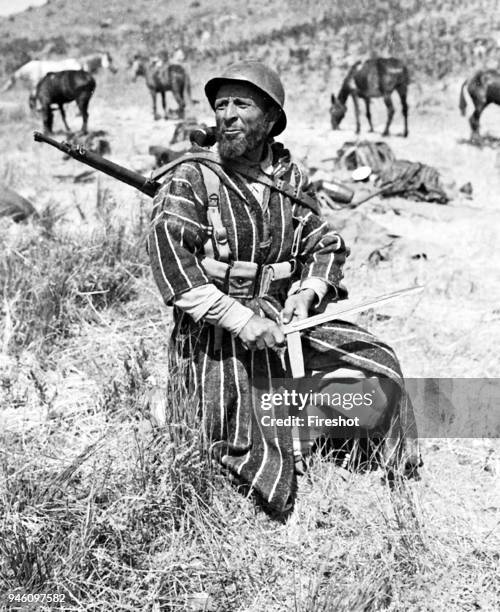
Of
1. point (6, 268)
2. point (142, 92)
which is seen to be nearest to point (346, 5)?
point (142, 92)

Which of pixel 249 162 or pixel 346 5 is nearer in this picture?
pixel 249 162

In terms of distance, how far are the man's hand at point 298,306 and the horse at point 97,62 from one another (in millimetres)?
23222

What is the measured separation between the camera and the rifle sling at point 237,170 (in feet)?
7.93

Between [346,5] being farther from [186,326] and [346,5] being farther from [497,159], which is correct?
[186,326]

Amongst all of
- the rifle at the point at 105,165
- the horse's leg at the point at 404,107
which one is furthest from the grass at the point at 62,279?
the horse's leg at the point at 404,107

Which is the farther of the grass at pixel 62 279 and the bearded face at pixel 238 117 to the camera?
the grass at pixel 62 279

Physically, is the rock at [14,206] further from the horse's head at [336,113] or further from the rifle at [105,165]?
the horse's head at [336,113]

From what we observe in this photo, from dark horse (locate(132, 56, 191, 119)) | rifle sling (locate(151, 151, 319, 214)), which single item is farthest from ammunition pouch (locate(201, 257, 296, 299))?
dark horse (locate(132, 56, 191, 119))

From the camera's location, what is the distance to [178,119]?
1377 centimetres

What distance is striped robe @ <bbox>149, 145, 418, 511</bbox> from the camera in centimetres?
229

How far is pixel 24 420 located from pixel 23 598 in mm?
913

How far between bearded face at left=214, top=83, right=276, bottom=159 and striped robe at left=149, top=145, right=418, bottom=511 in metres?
0.12

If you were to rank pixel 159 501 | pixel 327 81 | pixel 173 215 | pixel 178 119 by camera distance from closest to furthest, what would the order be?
pixel 159 501, pixel 173 215, pixel 178 119, pixel 327 81

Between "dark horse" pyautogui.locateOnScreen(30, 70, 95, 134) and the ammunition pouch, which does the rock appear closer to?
the ammunition pouch
